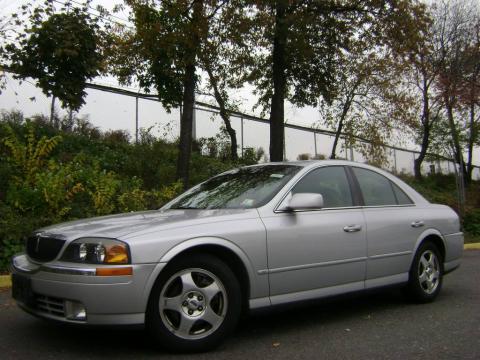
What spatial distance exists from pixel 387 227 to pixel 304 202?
49.8 inches

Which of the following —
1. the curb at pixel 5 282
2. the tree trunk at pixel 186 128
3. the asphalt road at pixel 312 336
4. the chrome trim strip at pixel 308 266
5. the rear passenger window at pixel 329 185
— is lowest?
the asphalt road at pixel 312 336

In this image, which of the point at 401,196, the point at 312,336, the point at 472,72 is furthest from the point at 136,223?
the point at 472,72

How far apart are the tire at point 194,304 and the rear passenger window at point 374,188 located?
193 cm

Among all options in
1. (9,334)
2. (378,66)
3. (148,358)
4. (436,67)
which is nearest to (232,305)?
(148,358)

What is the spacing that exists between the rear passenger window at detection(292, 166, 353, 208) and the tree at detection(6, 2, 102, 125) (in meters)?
7.19

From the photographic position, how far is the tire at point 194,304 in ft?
12.2

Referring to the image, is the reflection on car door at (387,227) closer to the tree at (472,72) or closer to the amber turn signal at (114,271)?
the amber turn signal at (114,271)

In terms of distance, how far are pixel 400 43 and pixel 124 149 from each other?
7.41 metres

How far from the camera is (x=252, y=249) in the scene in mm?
4113

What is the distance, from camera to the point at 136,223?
4.00 m

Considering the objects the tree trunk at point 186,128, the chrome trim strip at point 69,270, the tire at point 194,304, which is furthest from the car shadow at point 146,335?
Answer: the tree trunk at point 186,128

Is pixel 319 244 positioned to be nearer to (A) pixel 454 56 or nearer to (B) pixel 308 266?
(B) pixel 308 266

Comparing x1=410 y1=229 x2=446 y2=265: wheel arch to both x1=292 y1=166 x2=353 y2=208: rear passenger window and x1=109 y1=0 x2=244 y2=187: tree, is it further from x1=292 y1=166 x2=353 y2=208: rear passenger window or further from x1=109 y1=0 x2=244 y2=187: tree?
x1=109 y1=0 x2=244 y2=187: tree

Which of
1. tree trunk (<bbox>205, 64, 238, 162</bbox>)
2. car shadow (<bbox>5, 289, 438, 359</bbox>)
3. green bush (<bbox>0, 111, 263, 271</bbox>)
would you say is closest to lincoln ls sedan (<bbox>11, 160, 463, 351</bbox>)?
car shadow (<bbox>5, 289, 438, 359</bbox>)
